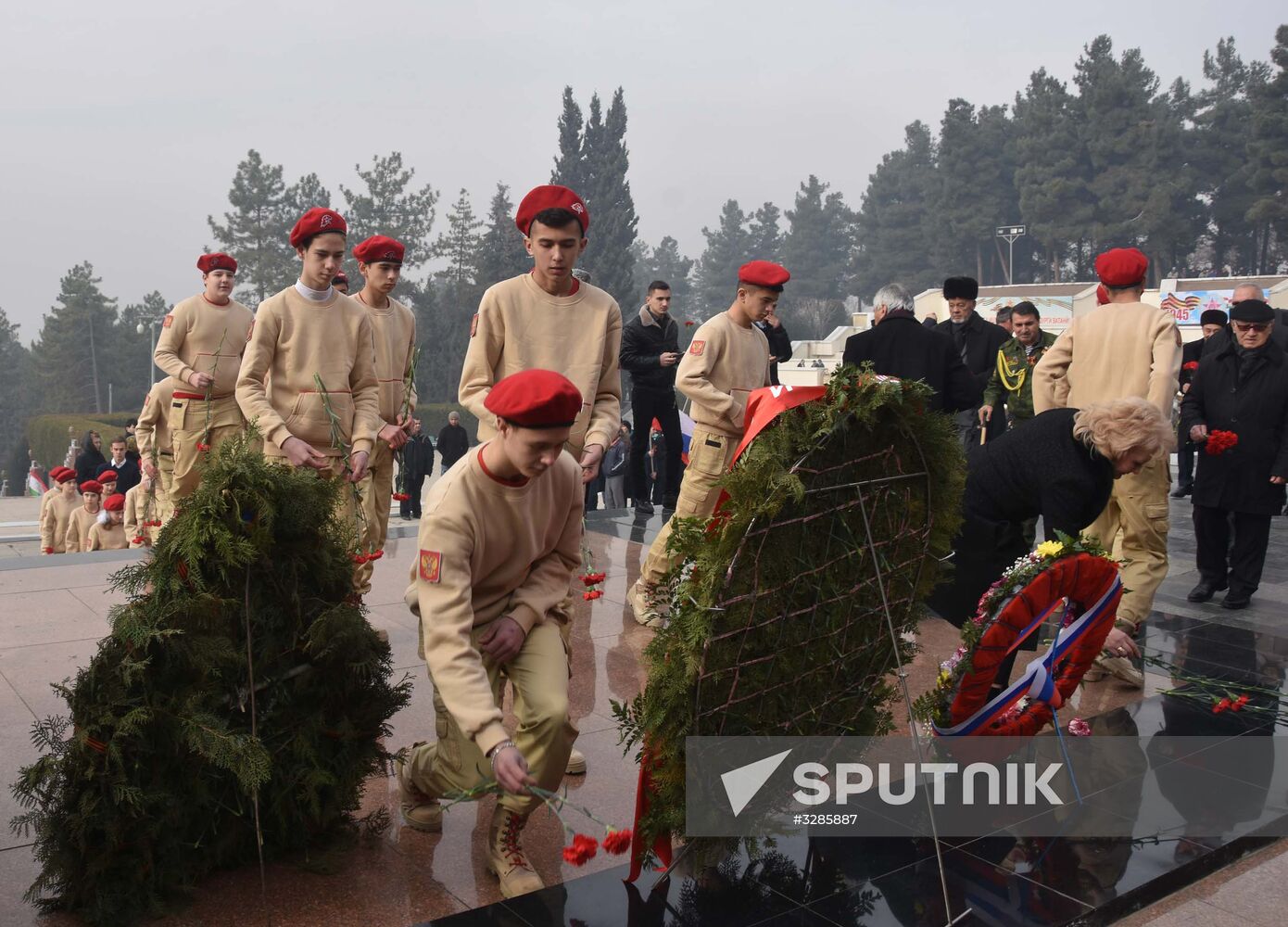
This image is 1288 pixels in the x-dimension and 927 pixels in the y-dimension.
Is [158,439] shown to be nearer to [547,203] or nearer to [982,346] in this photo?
[547,203]

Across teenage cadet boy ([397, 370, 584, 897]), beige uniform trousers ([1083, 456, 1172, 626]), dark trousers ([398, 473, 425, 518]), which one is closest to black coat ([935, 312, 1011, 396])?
beige uniform trousers ([1083, 456, 1172, 626])

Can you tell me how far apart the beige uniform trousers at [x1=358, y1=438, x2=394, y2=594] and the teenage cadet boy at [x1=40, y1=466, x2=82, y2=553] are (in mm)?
7807

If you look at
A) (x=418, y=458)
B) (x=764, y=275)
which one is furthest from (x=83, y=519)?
(x=764, y=275)

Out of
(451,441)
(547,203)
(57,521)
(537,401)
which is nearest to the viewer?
(537,401)

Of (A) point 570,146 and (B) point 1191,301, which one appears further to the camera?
(A) point 570,146

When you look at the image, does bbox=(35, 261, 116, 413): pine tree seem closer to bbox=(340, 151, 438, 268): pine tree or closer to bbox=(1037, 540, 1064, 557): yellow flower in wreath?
bbox=(340, 151, 438, 268): pine tree

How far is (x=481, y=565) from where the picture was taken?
3443 mm

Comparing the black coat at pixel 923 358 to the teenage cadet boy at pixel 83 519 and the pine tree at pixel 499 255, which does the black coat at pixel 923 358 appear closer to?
the teenage cadet boy at pixel 83 519

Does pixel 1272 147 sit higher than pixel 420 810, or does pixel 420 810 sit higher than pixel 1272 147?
pixel 1272 147

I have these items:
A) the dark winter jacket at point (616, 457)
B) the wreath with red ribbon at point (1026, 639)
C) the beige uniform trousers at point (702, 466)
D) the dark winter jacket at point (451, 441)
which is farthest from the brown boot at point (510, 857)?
the dark winter jacket at point (451, 441)

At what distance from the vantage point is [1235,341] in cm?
789

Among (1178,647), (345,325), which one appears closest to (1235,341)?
(1178,647)

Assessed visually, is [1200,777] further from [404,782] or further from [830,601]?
[404,782]

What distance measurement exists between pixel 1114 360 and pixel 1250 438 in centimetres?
180
